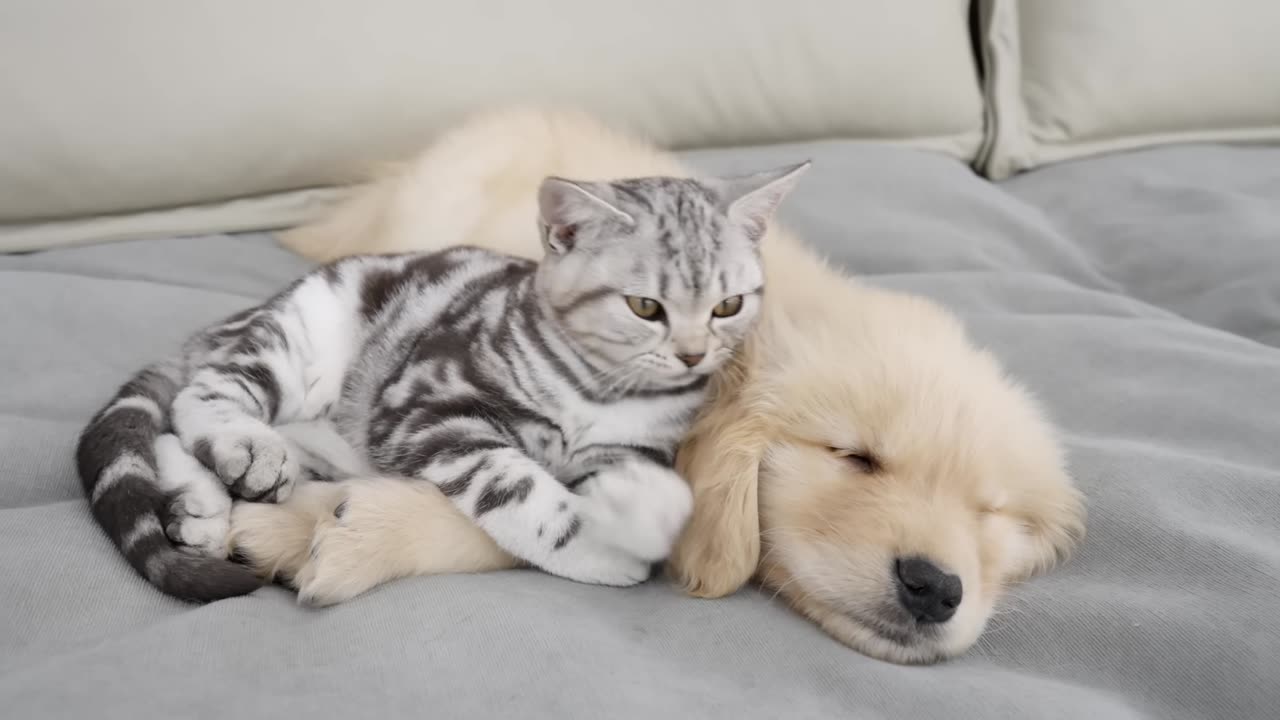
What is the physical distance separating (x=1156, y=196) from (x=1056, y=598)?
154 cm

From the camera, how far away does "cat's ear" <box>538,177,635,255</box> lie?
3.60 feet

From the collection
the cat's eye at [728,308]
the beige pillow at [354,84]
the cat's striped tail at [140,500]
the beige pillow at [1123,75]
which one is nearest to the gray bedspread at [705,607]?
the cat's striped tail at [140,500]

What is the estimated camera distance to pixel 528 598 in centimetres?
90

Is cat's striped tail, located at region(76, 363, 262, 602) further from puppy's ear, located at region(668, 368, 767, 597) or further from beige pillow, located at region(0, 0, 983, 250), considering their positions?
beige pillow, located at region(0, 0, 983, 250)

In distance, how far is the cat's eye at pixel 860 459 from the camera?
1.03m

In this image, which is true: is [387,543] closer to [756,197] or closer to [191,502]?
[191,502]

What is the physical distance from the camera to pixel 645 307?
1124 mm

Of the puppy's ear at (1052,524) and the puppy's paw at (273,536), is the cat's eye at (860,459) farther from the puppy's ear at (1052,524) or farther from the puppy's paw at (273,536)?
the puppy's paw at (273,536)

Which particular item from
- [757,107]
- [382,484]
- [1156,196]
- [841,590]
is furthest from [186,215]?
[1156,196]

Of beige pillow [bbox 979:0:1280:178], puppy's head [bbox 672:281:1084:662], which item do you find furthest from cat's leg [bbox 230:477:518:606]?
beige pillow [bbox 979:0:1280:178]

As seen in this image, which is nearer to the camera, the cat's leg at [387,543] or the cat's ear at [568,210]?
the cat's leg at [387,543]

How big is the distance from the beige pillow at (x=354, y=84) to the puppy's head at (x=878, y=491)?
48.7 inches

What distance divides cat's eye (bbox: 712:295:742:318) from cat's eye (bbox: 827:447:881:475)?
24 cm

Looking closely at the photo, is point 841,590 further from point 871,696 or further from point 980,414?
point 980,414
